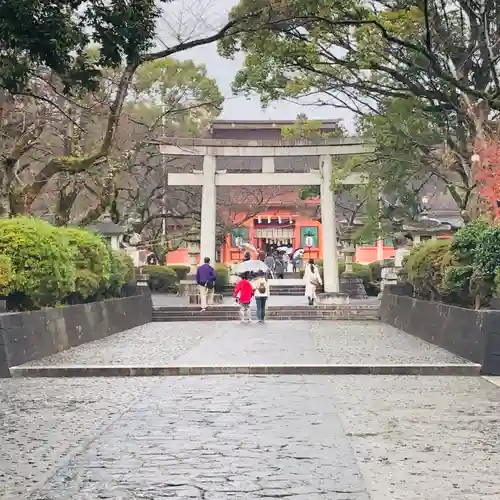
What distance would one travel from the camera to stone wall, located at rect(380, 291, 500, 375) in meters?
11.6

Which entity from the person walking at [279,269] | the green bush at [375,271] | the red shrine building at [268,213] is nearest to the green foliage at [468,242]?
the green bush at [375,271]

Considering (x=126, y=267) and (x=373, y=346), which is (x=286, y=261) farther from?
(x=373, y=346)

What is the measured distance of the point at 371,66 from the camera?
1680cm

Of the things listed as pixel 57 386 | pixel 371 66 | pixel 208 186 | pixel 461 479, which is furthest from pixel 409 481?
pixel 208 186

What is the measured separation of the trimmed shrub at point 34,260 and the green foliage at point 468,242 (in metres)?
6.97

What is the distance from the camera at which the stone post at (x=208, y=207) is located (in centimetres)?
3023

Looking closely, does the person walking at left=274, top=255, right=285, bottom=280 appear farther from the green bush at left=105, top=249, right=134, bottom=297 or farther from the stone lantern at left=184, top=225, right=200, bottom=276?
the green bush at left=105, top=249, right=134, bottom=297

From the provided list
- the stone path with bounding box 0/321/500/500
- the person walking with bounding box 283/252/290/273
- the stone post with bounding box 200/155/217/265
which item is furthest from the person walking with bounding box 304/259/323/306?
the person walking with bounding box 283/252/290/273

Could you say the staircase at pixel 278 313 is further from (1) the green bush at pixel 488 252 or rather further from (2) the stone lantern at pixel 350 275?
(1) the green bush at pixel 488 252

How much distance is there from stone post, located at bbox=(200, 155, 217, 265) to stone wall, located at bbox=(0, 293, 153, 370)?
9062mm

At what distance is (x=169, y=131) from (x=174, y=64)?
5065mm

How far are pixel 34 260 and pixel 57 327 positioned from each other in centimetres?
160

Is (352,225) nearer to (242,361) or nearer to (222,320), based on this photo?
(222,320)

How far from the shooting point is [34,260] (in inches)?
523
